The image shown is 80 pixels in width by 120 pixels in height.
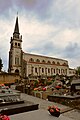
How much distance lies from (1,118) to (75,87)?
28.3 ft

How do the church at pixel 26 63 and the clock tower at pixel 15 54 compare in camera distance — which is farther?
the clock tower at pixel 15 54

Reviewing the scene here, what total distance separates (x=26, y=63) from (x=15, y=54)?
6218 millimetres

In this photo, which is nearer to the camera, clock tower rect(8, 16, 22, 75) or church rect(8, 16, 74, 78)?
church rect(8, 16, 74, 78)

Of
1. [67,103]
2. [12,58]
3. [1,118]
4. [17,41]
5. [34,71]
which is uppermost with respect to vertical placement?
[17,41]

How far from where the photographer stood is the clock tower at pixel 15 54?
Result: 55128mm

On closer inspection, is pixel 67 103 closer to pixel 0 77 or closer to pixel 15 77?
pixel 0 77

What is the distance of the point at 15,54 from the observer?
187 feet

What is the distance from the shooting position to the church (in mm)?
54925

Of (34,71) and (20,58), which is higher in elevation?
(20,58)

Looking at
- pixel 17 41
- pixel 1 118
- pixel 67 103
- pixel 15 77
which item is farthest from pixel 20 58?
pixel 1 118

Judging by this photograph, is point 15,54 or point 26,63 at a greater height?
point 15,54

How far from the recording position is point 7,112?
432cm

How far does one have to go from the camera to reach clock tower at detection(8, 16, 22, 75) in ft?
181

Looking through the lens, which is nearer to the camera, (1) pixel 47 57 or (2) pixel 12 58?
(2) pixel 12 58
